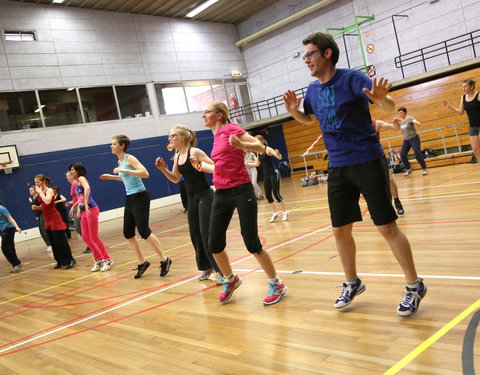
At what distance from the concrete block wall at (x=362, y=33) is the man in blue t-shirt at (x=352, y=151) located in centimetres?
1471

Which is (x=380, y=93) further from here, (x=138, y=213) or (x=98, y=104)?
(x=98, y=104)

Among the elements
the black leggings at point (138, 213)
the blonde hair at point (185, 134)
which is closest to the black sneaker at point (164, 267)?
the black leggings at point (138, 213)

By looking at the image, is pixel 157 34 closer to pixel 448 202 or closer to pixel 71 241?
pixel 71 241

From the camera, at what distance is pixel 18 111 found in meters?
16.6

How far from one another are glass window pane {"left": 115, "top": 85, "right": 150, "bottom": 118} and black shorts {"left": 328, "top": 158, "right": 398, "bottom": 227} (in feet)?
57.4

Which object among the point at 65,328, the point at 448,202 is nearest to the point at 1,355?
the point at 65,328

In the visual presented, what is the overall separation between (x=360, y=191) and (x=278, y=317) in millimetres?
1161

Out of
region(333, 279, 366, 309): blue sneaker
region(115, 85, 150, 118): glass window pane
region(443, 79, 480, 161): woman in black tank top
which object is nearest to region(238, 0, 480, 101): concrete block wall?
region(115, 85, 150, 118): glass window pane

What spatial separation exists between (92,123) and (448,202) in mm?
14979

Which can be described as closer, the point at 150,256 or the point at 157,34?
the point at 150,256

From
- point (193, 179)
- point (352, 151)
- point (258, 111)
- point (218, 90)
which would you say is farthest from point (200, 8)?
point (352, 151)

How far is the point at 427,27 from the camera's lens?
1652 centimetres

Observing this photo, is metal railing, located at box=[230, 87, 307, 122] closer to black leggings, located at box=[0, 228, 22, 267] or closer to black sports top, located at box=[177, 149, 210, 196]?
black leggings, located at box=[0, 228, 22, 267]

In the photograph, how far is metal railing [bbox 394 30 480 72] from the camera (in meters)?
14.8
